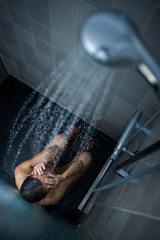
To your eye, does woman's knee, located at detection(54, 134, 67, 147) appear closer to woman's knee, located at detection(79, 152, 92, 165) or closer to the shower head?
woman's knee, located at detection(79, 152, 92, 165)

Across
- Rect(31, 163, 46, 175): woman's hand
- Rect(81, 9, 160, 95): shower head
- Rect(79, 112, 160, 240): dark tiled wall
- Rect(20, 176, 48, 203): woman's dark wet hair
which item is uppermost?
Rect(81, 9, 160, 95): shower head

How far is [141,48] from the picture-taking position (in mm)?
229

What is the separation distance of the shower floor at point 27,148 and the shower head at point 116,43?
1.81m

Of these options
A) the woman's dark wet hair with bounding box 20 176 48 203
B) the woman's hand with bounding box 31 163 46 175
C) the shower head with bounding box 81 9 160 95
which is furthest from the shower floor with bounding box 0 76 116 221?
the shower head with bounding box 81 9 160 95

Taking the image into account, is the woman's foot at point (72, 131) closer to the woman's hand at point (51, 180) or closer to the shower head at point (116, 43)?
the woman's hand at point (51, 180)

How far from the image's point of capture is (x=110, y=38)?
0.25m

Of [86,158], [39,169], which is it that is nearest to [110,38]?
[39,169]

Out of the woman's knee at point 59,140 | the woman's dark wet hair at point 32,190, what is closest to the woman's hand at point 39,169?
the woman's dark wet hair at point 32,190

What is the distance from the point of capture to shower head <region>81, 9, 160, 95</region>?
0.76 feet

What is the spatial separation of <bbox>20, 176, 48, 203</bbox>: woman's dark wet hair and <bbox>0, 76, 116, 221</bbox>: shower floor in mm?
567

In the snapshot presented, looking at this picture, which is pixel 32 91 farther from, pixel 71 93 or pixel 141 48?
pixel 141 48

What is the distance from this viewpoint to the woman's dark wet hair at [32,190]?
3.86 ft

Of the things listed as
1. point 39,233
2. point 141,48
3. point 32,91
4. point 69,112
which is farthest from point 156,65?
point 32,91

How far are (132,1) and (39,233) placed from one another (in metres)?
1.43
